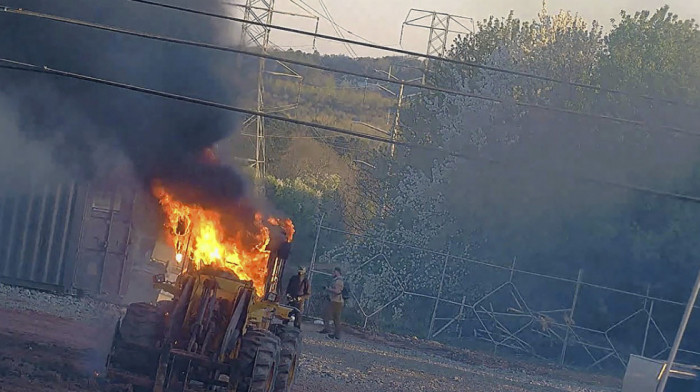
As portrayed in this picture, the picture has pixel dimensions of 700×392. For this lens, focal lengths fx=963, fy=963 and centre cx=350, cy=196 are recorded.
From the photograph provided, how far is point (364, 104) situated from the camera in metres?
31.5

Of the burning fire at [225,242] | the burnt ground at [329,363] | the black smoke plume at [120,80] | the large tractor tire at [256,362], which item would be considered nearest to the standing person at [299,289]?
the burnt ground at [329,363]

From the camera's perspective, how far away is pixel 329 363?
60.6 ft

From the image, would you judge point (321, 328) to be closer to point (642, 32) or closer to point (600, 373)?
point (600, 373)

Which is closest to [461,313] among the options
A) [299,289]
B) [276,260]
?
[299,289]

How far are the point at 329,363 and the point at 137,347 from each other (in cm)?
775

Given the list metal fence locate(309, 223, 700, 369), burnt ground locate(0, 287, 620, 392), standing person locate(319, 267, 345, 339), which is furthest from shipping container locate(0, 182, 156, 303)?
metal fence locate(309, 223, 700, 369)

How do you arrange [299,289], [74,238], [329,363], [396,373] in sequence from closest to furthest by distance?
1. [299,289]
2. [329,363]
3. [396,373]
4. [74,238]

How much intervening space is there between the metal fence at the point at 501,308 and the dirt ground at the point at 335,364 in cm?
153

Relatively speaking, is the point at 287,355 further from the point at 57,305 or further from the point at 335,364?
the point at 57,305

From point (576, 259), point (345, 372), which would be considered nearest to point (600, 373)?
point (576, 259)

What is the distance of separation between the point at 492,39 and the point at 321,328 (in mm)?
17100

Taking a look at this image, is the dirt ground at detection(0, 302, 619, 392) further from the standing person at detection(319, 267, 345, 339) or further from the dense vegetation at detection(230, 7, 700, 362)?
the dense vegetation at detection(230, 7, 700, 362)

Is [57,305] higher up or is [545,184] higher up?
[545,184]

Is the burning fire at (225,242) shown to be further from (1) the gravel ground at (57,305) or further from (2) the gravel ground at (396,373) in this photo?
(1) the gravel ground at (57,305)
